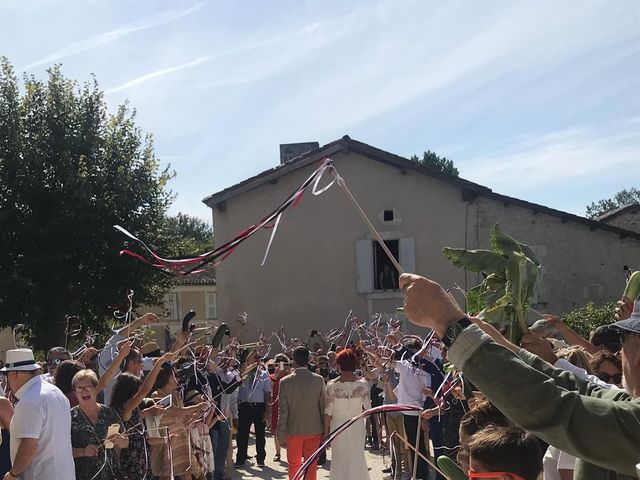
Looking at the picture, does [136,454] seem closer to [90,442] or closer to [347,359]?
[90,442]

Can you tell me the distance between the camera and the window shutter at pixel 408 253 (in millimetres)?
20906

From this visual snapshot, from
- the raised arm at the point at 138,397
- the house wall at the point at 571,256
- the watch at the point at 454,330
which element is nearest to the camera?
the watch at the point at 454,330

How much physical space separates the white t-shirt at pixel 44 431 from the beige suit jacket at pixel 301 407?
372 cm

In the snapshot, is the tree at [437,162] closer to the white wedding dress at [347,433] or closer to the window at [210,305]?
the window at [210,305]

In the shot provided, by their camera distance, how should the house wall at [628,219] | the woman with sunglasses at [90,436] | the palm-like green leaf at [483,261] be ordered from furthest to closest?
1. the house wall at [628,219]
2. the woman with sunglasses at [90,436]
3. the palm-like green leaf at [483,261]

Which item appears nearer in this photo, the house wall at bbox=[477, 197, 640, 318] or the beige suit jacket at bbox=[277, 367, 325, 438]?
the beige suit jacket at bbox=[277, 367, 325, 438]

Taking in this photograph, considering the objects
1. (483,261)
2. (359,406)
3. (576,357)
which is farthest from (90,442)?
(359,406)

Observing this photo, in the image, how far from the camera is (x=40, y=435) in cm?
477

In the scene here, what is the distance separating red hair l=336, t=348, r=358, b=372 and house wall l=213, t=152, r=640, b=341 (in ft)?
41.5

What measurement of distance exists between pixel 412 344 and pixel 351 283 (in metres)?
12.0

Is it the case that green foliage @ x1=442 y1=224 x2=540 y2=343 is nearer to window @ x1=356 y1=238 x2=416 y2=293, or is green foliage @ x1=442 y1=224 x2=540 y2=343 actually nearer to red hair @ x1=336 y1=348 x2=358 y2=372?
red hair @ x1=336 y1=348 x2=358 y2=372

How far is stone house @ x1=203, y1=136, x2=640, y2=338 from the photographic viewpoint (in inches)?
831

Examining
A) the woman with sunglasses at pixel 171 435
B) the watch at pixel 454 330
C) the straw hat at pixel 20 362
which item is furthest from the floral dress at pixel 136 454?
the watch at pixel 454 330

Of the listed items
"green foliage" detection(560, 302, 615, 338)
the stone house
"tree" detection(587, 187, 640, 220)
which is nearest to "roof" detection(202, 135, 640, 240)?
the stone house
